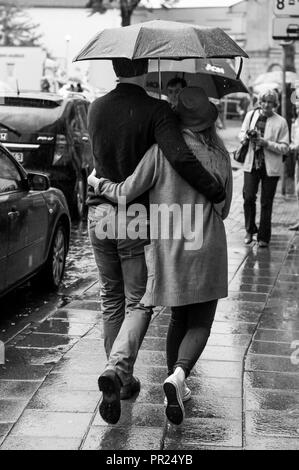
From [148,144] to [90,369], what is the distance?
1.69 m

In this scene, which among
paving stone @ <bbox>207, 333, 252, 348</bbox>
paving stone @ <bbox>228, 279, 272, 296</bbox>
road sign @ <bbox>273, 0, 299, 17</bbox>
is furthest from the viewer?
road sign @ <bbox>273, 0, 299, 17</bbox>

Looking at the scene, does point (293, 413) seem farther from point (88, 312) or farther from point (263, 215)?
point (263, 215)

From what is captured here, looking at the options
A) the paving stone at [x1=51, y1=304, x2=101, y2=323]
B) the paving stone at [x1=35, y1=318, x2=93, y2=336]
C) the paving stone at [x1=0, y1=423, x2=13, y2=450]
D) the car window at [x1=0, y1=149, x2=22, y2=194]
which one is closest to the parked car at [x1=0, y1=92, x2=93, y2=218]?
the car window at [x1=0, y1=149, x2=22, y2=194]

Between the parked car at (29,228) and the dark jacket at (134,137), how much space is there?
88.3 inches

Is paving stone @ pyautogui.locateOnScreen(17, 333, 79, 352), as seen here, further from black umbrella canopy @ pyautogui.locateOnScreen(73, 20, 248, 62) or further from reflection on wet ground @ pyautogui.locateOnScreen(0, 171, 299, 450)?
black umbrella canopy @ pyautogui.locateOnScreen(73, 20, 248, 62)

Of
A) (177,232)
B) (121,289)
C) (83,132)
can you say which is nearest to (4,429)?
(121,289)

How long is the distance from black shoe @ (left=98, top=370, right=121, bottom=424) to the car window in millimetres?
3211

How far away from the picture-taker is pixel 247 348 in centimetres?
657

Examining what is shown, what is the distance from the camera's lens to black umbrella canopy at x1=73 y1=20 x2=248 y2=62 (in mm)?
5020

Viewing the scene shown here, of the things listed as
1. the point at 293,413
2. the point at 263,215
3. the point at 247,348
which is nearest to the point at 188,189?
the point at 293,413

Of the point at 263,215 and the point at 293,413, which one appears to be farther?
the point at 263,215

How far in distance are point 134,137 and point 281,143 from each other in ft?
21.7

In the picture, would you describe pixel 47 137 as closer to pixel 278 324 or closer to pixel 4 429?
pixel 278 324
